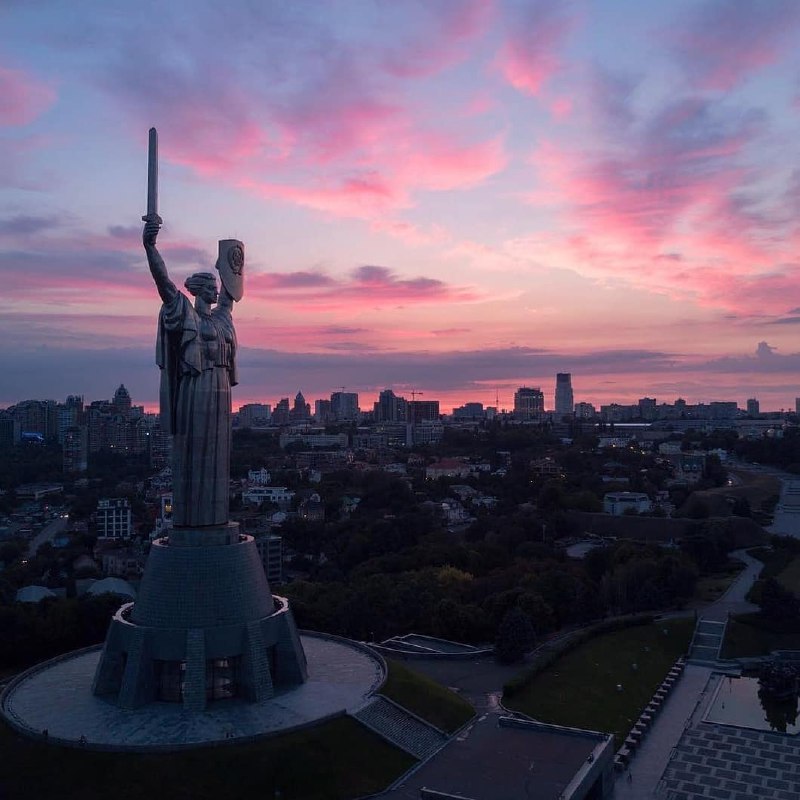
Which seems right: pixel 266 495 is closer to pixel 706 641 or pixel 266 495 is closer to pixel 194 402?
pixel 706 641

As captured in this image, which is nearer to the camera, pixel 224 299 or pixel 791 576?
pixel 224 299

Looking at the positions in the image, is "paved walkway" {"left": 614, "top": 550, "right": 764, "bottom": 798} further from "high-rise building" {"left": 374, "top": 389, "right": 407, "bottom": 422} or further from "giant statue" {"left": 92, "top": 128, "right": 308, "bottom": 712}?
"high-rise building" {"left": 374, "top": 389, "right": 407, "bottom": 422}

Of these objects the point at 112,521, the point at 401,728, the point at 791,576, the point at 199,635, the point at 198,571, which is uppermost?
the point at 198,571

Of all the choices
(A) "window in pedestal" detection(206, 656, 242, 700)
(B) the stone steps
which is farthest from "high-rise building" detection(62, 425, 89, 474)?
(A) "window in pedestal" detection(206, 656, 242, 700)

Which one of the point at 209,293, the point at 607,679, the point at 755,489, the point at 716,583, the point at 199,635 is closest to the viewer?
the point at 199,635

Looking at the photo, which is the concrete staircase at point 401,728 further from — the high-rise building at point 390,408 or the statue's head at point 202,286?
the high-rise building at point 390,408

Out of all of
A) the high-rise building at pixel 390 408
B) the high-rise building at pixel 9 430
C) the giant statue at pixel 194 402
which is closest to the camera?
the giant statue at pixel 194 402

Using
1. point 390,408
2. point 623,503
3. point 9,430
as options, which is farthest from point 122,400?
point 623,503

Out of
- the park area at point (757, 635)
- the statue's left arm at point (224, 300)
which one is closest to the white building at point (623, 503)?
the park area at point (757, 635)
